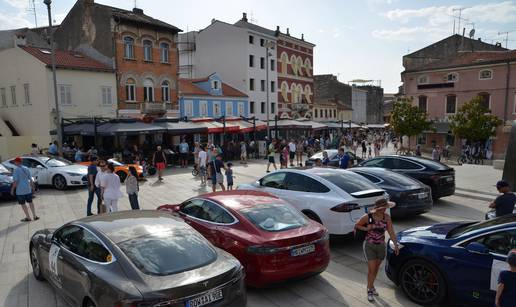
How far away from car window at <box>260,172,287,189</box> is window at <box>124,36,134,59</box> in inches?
905

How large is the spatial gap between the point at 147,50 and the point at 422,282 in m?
28.9

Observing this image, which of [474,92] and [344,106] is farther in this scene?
[344,106]

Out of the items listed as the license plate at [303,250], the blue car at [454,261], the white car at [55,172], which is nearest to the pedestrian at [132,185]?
the white car at [55,172]

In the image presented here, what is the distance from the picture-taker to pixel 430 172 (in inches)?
469

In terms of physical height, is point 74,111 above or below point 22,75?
below

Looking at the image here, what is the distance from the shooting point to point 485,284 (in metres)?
4.75

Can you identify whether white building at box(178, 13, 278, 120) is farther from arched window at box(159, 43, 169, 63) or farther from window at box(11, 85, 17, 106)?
window at box(11, 85, 17, 106)

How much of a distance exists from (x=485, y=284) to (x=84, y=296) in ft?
16.4

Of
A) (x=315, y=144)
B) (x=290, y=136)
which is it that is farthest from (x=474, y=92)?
(x=290, y=136)

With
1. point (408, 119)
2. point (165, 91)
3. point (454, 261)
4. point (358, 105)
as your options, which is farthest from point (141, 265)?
point (358, 105)

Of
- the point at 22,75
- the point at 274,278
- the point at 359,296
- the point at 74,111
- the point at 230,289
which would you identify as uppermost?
the point at 22,75

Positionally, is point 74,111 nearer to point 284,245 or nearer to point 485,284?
point 284,245

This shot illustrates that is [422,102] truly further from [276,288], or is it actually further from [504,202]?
[276,288]

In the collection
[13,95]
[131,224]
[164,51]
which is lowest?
[131,224]
